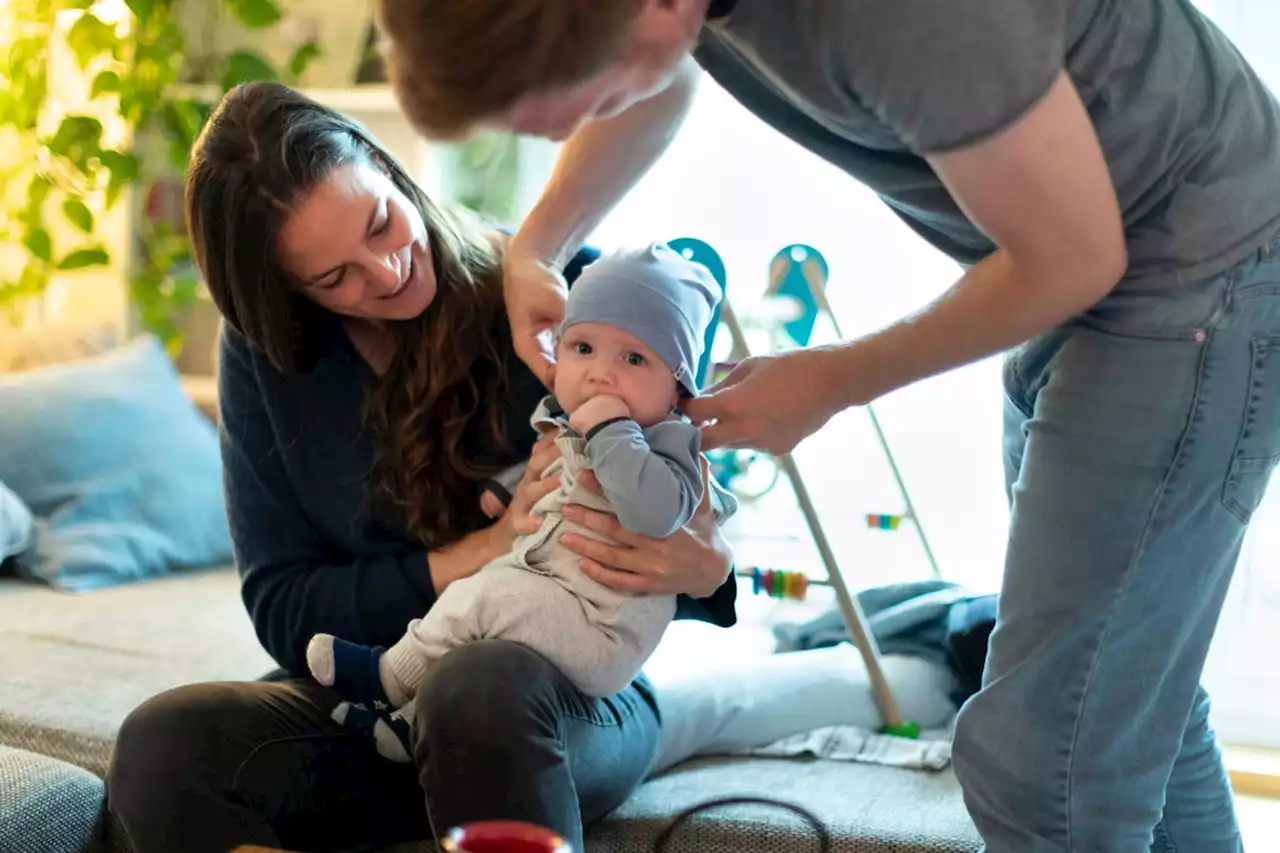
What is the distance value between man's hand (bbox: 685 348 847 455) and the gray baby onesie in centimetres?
5

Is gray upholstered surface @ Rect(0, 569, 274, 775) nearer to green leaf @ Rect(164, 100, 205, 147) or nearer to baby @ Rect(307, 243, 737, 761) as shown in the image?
baby @ Rect(307, 243, 737, 761)

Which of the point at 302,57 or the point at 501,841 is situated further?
the point at 302,57

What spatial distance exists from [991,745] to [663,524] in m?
0.35

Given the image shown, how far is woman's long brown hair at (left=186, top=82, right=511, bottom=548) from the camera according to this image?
131cm

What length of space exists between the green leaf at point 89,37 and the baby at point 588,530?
2012mm

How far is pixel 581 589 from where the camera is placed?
1.25m

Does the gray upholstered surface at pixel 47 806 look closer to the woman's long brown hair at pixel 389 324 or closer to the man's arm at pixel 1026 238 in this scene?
the woman's long brown hair at pixel 389 324

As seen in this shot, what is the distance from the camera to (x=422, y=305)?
1.39m

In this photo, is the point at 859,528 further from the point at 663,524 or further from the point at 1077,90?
the point at 1077,90

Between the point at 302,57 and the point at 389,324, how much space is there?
1519 mm

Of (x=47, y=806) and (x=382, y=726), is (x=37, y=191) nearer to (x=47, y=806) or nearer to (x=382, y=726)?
(x=47, y=806)

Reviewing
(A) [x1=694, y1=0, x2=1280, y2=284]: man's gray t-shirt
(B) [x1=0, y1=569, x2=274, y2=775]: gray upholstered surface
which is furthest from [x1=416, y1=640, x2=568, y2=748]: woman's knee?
(B) [x1=0, y1=569, x2=274, y2=775]: gray upholstered surface

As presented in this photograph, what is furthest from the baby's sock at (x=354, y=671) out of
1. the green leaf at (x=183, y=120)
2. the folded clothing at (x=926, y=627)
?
the green leaf at (x=183, y=120)

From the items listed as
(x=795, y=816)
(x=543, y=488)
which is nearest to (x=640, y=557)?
(x=543, y=488)
